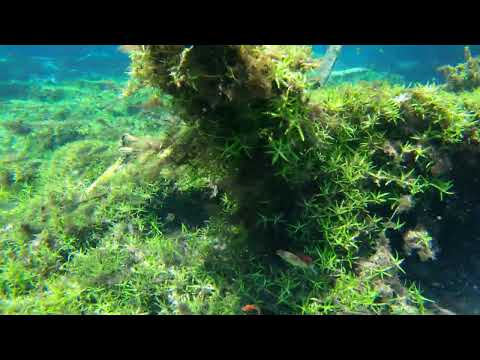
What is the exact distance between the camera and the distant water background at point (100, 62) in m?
23.2

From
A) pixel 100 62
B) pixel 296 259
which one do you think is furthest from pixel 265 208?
pixel 100 62

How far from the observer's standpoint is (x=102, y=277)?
424cm

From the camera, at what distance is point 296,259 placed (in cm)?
364

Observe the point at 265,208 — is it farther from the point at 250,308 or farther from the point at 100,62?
the point at 100,62

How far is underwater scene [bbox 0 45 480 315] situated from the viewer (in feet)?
11.4

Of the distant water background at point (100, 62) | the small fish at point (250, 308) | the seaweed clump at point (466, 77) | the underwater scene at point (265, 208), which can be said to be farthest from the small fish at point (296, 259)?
the distant water background at point (100, 62)

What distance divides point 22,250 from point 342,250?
15.9ft

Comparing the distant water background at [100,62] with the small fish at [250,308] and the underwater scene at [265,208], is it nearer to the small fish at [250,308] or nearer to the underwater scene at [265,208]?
the underwater scene at [265,208]

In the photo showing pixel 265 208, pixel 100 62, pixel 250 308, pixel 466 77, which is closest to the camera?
pixel 250 308

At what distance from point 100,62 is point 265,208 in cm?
2970

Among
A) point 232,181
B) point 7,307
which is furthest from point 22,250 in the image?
point 232,181

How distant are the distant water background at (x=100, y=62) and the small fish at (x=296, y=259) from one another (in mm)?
21539

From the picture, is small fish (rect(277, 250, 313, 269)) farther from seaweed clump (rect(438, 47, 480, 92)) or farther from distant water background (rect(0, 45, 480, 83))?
distant water background (rect(0, 45, 480, 83))

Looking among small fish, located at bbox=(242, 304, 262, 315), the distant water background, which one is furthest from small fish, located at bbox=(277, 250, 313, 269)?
the distant water background
